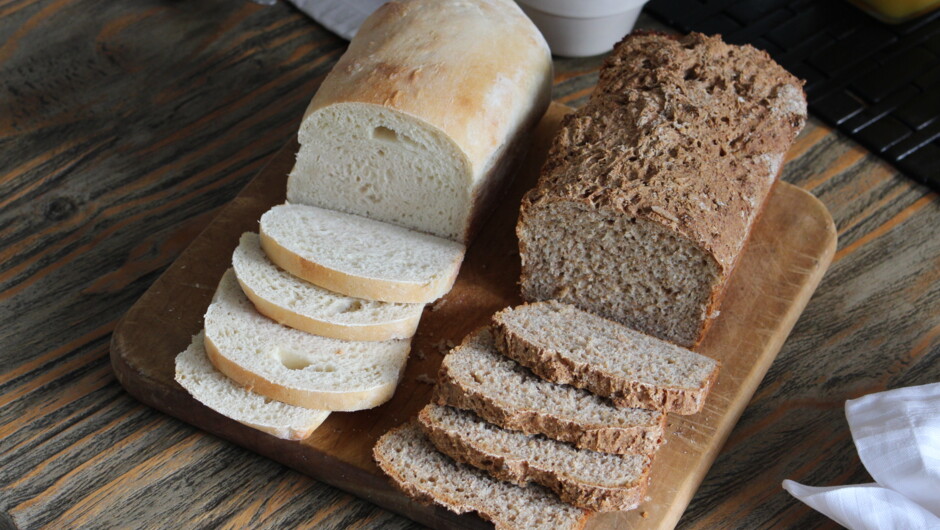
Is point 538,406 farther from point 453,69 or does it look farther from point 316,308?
point 453,69

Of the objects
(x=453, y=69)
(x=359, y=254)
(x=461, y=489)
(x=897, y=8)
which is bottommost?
(x=461, y=489)

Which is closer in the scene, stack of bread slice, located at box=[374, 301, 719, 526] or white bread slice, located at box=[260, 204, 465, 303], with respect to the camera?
stack of bread slice, located at box=[374, 301, 719, 526]

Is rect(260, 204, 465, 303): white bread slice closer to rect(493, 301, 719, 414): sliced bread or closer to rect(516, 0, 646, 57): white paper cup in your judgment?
rect(493, 301, 719, 414): sliced bread

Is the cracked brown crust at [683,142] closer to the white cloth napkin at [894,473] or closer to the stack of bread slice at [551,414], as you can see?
the stack of bread slice at [551,414]

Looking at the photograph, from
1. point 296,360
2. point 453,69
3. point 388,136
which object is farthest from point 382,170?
point 296,360

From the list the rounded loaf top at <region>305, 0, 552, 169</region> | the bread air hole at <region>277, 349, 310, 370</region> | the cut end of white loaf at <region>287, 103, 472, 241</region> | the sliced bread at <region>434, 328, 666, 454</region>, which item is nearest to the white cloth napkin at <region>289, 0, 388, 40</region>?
the rounded loaf top at <region>305, 0, 552, 169</region>

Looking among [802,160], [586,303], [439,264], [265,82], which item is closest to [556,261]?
[586,303]
